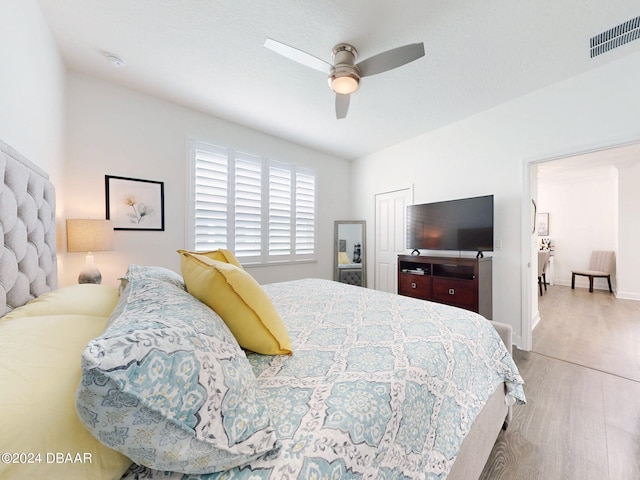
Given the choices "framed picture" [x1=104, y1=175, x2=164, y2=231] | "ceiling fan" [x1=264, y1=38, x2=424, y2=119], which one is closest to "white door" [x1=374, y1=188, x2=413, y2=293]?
"ceiling fan" [x1=264, y1=38, x2=424, y2=119]

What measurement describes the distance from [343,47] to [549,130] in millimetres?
2319

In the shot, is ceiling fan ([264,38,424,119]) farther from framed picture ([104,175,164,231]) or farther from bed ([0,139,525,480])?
framed picture ([104,175,164,231])

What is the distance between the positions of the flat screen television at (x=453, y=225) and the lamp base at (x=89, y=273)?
3.64 m

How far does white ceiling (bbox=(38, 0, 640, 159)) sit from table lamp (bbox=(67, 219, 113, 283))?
1.47 meters

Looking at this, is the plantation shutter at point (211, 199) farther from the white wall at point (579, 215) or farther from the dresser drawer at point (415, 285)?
the white wall at point (579, 215)

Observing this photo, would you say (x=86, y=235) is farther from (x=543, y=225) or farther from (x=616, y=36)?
(x=543, y=225)

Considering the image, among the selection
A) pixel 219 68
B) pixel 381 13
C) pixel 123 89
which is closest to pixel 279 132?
pixel 219 68

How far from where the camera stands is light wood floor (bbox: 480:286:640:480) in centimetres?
134

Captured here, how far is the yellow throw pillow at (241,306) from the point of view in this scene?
94cm

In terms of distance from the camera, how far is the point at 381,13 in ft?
5.58

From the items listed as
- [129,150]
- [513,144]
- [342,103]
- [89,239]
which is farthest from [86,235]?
[513,144]

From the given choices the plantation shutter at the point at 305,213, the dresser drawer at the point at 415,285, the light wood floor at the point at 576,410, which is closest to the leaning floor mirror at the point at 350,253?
the plantation shutter at the point at 305,213

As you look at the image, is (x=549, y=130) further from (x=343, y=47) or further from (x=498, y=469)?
(x=498, y=469)

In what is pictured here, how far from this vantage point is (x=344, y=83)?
1.93 meters
